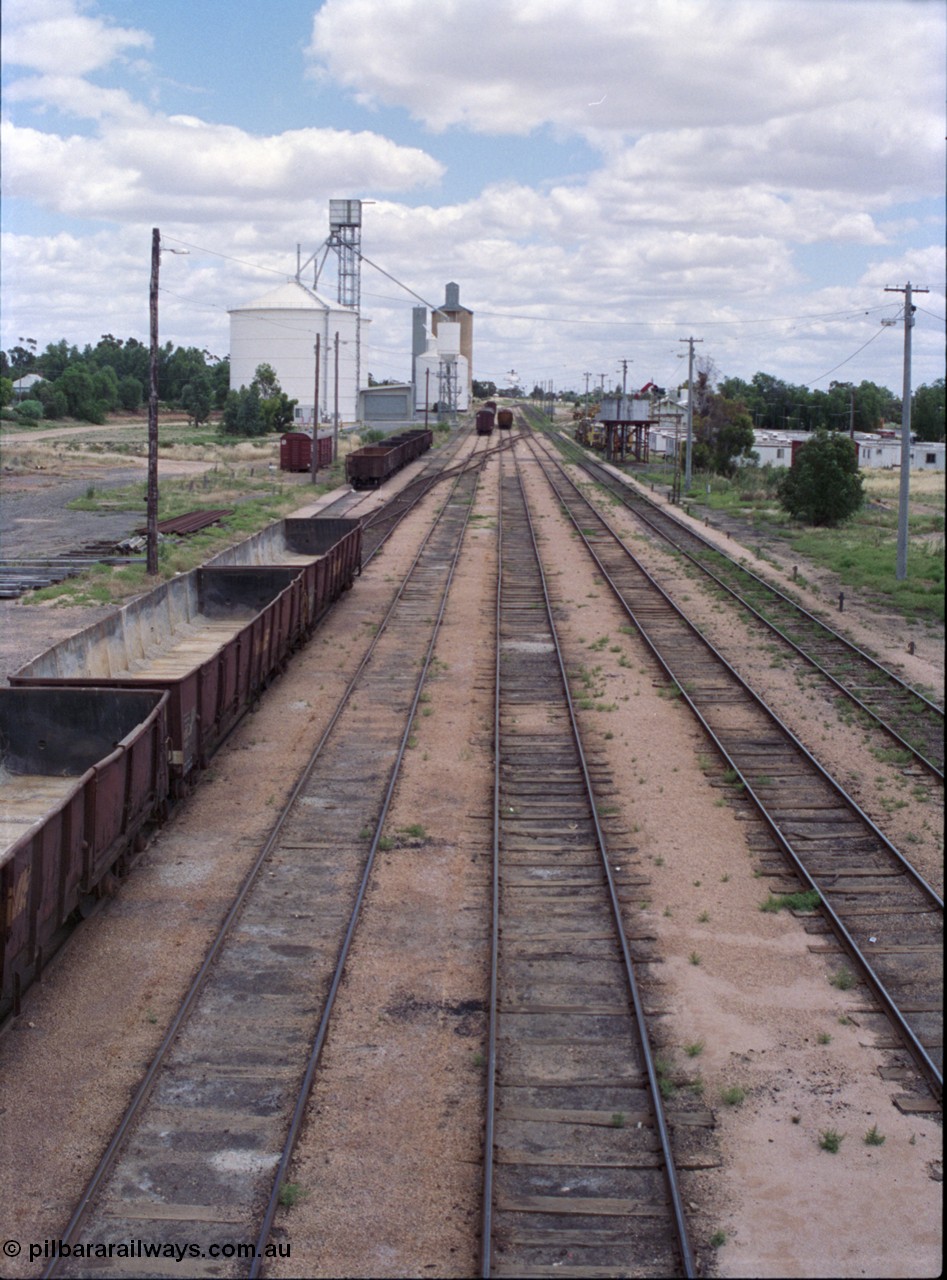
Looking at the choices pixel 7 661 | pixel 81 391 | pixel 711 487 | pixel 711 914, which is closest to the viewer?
pixel 711 914

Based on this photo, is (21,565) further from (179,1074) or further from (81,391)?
(81,391)

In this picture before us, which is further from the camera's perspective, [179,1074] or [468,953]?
[468,953]

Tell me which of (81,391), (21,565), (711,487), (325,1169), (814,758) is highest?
(81,391)

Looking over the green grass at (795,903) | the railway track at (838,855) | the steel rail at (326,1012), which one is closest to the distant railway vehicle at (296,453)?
the railway track at (838,855)

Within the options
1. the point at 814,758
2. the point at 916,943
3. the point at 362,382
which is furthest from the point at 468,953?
the point at 362,382

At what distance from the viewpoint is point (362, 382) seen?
125250mm

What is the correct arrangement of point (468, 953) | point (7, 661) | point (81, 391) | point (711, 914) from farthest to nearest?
1. point (81, 391)
2. point (7, 661)
3. point (711, 914)
4. point (468, 953)

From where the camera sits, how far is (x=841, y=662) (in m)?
22.6

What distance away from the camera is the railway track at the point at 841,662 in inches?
702

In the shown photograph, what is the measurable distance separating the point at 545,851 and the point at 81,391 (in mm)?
121197

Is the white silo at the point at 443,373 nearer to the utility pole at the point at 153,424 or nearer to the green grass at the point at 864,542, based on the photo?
the green grass at the point at 864,542

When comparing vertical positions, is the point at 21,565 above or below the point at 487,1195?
above

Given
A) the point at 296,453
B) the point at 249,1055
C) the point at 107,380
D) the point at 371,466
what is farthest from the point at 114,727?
the point at 107,380

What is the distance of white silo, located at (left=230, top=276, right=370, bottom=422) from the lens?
112m
